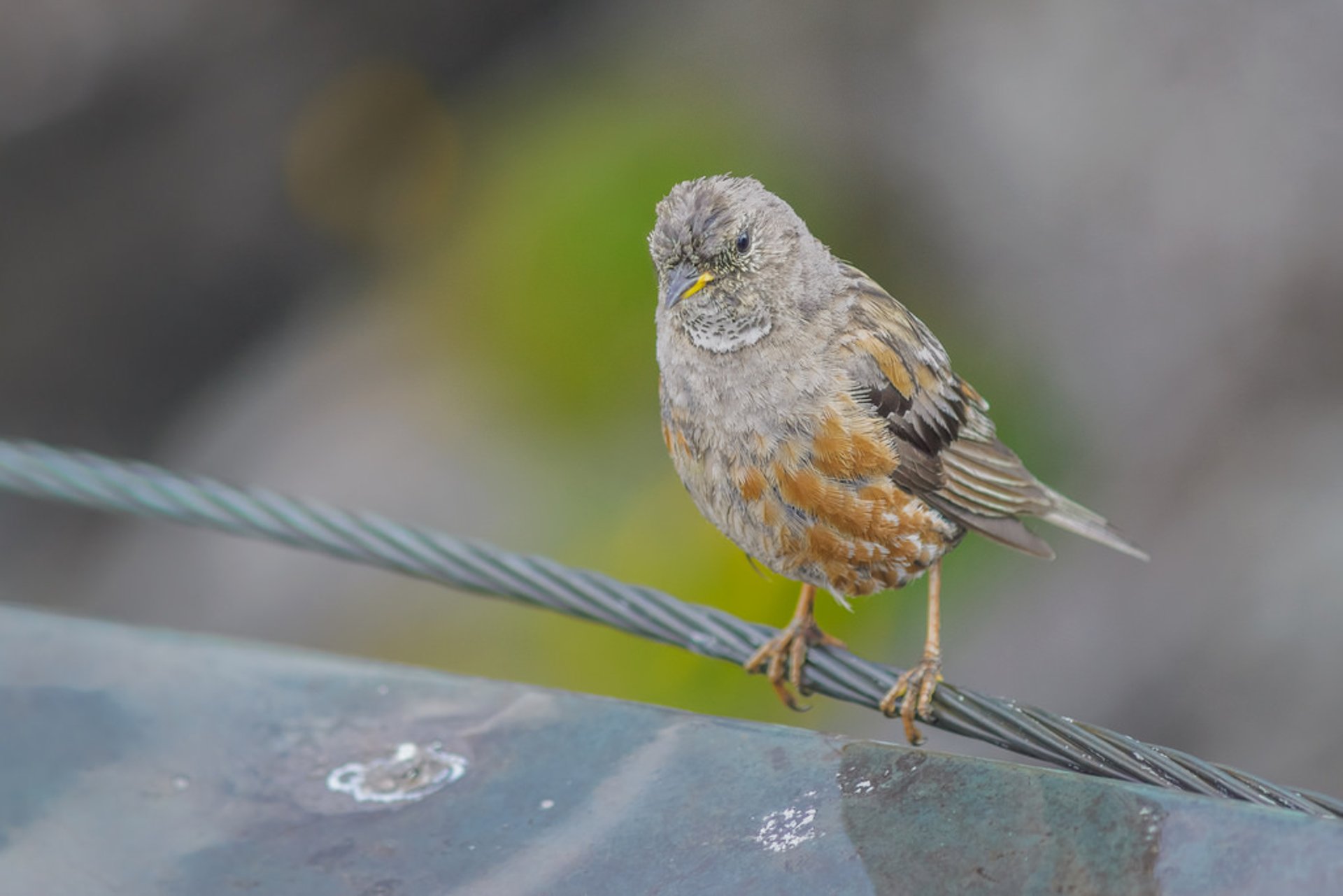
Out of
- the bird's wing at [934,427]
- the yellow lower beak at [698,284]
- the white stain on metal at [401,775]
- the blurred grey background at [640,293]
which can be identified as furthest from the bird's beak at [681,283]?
the blurred grey background at [640,293]

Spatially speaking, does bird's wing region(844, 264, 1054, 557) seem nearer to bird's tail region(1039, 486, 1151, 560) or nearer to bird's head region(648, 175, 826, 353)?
bird's tail region(1039, 486, 1151, 560)

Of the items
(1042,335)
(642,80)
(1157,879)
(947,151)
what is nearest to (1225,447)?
(1042,335)

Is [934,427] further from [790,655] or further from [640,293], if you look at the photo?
[640,293]

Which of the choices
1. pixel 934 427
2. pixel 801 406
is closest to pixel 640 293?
pixel 934 427

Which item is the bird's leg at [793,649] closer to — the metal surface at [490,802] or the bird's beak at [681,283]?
the metal surface at [490,802]

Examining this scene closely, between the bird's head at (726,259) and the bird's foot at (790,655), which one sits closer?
the bird's head at (726,259)

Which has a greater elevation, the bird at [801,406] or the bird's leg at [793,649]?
the bird at [801,406]
